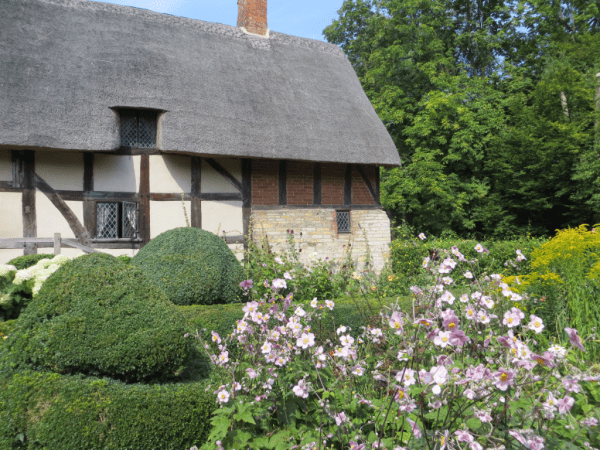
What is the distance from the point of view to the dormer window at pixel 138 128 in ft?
25.5

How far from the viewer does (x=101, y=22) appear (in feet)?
28.0

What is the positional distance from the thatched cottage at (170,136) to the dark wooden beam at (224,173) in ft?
0.07

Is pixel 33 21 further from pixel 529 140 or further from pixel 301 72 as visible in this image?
pixel 529 140

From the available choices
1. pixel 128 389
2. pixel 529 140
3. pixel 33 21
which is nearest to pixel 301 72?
pixel 33 21

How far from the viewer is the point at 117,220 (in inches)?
302

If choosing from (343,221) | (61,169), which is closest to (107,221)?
(61,169)

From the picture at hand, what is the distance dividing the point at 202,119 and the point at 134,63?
170 cm

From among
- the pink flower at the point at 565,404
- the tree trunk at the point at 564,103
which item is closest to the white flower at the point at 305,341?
the pink flower at the point at 565,404

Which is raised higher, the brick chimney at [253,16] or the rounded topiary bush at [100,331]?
the brick chimney at [253,16]

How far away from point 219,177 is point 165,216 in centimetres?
133

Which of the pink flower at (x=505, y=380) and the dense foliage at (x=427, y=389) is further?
the dense foliage at (x=427, y=389)

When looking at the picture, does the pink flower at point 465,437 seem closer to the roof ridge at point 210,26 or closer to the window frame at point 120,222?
the window frame at point 120,222

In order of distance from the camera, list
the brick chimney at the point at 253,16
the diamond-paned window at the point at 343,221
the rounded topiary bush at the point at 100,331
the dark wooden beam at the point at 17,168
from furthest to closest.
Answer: the brick chimney at the point at 253,16 → the diamond-paned window at the point at 343,221 → the dark wooden beam at the point at 17,168 → the rounded topiary bush at the point at 100,331

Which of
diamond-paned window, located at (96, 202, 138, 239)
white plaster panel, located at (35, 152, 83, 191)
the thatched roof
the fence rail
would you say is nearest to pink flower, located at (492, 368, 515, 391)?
the fence rail
